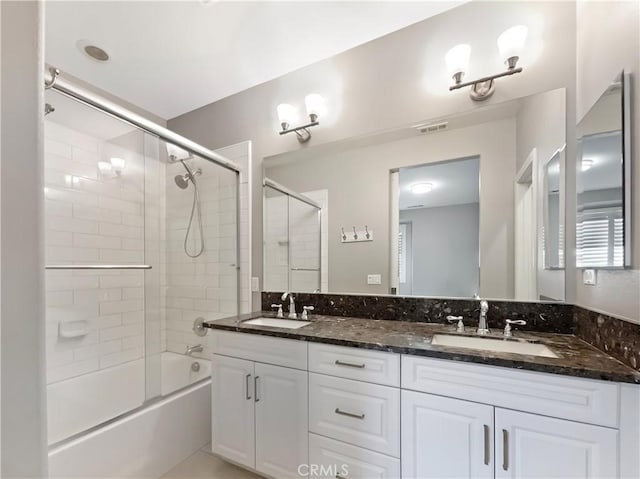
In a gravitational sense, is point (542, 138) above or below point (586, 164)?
above

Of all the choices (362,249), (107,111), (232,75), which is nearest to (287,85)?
(232,75)

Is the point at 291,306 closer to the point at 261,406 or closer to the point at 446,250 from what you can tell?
the point at 261,406

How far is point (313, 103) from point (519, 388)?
6.42 feet

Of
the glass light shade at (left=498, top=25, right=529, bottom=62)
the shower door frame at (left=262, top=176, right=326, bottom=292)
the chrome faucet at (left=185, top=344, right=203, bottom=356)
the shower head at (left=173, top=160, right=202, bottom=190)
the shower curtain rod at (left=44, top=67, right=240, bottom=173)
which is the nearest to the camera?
the shower curtain rod at (left=44, top=67, right=240, bottom=173)

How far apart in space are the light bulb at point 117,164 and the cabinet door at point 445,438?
8.50ft

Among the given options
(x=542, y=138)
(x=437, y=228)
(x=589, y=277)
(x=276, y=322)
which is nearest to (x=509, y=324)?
(x=589, y=277)

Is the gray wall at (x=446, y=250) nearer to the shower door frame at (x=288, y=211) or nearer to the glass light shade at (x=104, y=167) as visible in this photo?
the shower door frame at (x=288, y=211)

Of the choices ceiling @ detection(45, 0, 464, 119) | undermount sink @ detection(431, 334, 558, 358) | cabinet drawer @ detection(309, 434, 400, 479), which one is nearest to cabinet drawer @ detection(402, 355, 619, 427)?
undermount sink @ detection(431, 334, 558, 358)

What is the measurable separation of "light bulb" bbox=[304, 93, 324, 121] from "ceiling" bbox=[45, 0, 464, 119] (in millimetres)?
296

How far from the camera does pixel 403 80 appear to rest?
1809 millimetres

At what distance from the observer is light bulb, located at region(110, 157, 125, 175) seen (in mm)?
2305

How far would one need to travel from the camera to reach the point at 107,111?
157 cm

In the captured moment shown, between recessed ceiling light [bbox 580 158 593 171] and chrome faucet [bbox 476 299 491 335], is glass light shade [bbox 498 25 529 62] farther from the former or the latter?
chrome faucet [bbox 476 299 491 335]

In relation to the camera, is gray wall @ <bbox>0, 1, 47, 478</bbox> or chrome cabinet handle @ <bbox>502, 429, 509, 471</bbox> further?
chrome cabinet handle @ <bbox>502, 429, 509, 471</bbox>
